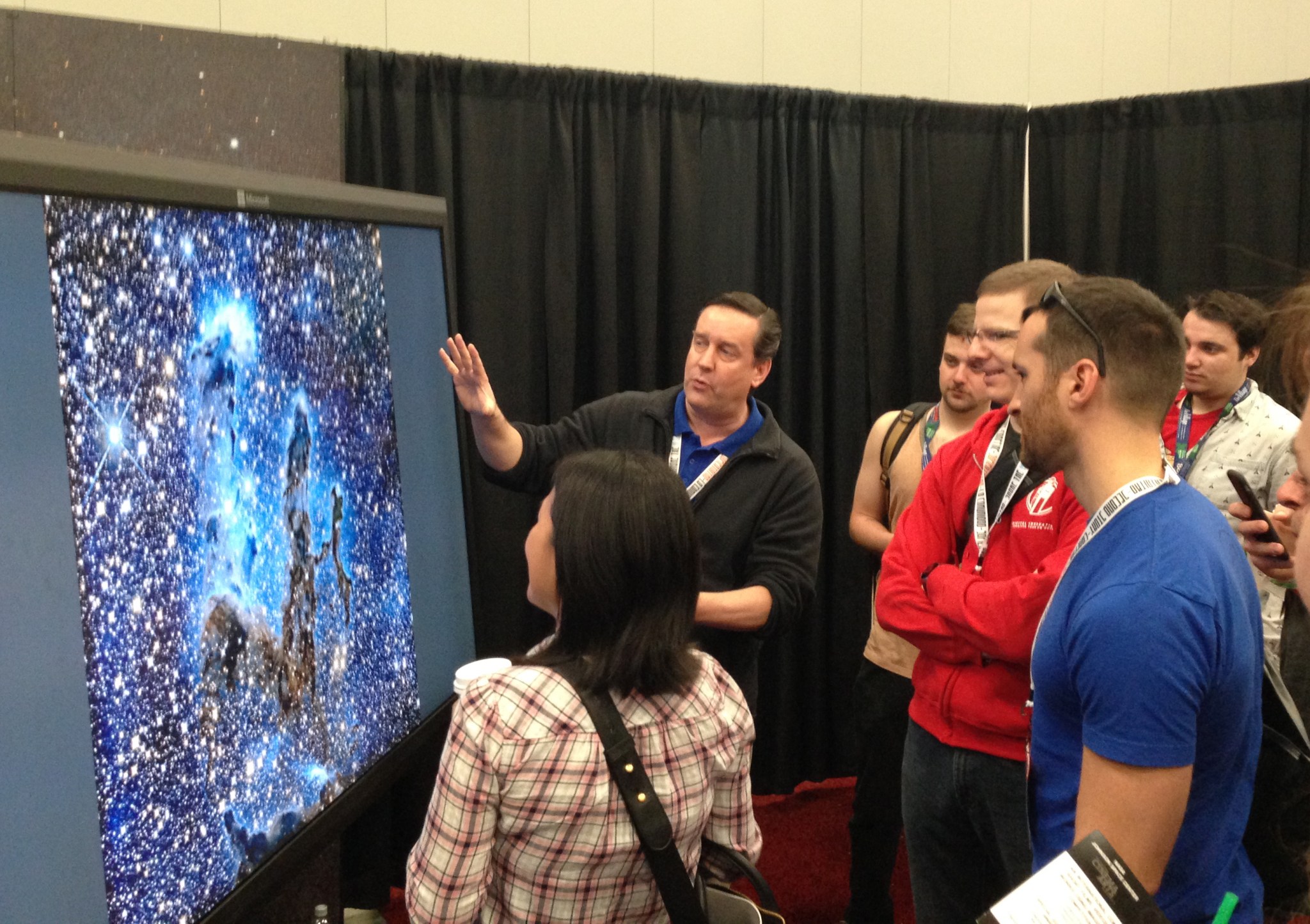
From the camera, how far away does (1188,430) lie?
358cm

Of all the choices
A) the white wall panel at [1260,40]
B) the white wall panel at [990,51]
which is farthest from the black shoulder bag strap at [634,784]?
the white wall panel at [1260,40]

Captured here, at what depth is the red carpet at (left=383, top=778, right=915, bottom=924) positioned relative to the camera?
3391 mm

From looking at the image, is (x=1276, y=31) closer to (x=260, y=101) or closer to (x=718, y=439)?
(x=718, y=439)

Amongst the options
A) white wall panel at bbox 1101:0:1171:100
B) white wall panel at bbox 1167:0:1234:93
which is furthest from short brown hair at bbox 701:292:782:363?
white wall panel at bbox 1167:0:1234:93

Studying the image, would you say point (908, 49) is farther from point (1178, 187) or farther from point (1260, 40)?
point (1260, 40)

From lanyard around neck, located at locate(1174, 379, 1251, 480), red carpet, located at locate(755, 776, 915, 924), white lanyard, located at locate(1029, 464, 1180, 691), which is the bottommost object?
Answer: red carpet, located at locate(755, 776, 915, 924)

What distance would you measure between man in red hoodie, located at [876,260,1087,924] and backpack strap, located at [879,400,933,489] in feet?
3.11

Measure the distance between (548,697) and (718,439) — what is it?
143 centimetres

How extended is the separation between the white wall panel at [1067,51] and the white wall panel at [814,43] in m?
0.79

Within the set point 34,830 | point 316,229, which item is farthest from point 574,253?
point 34,830

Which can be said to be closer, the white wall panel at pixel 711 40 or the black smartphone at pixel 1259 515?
the black smartphone at pixel 1259 515

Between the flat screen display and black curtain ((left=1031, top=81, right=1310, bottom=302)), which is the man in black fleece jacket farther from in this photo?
black curtain ((left=1031, top=81, right=1310, bottom=302))

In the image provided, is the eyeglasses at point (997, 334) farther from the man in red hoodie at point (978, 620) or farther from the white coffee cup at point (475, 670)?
the white coffee cup at point (475, 670)

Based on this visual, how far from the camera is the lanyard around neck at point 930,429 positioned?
3164mm
